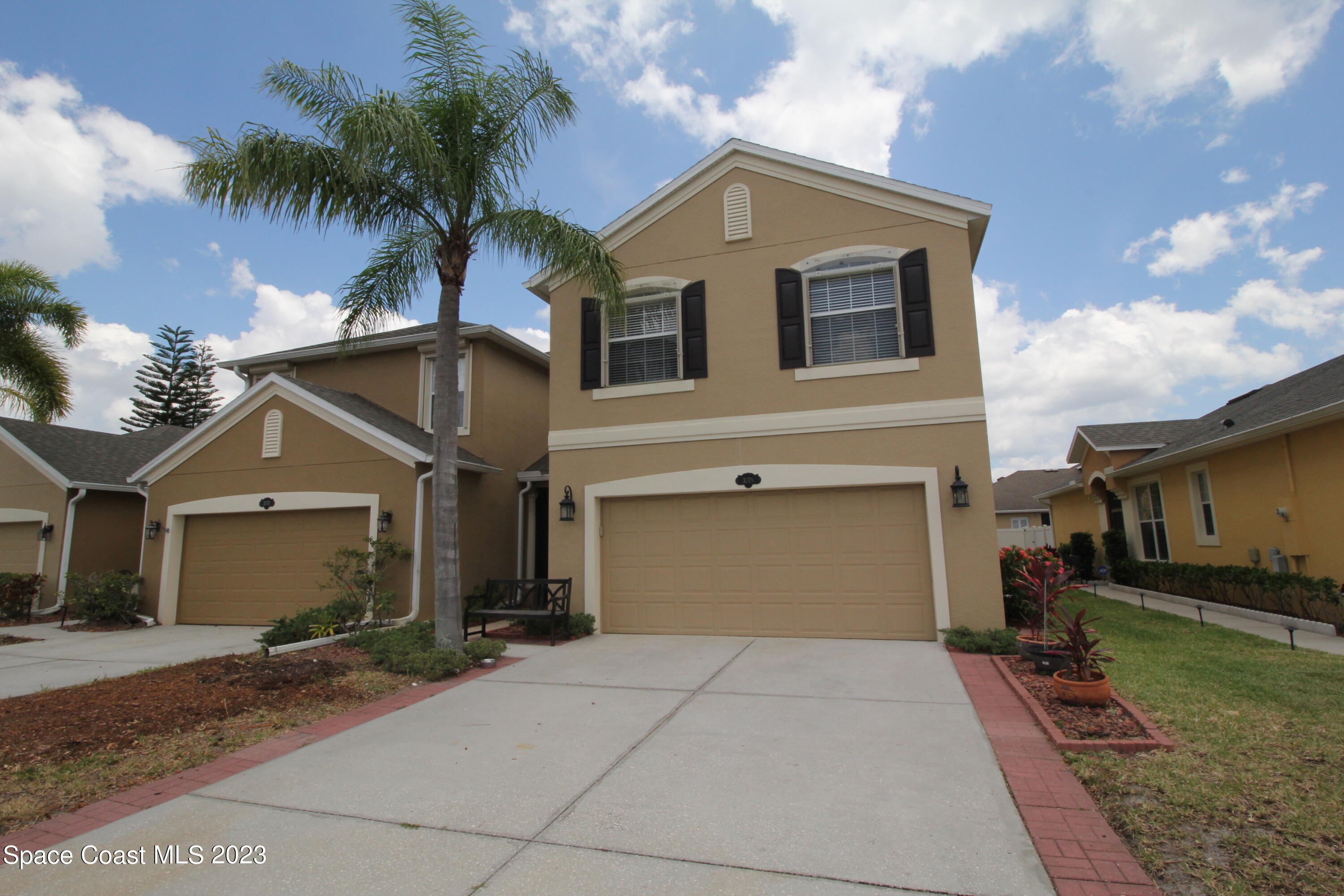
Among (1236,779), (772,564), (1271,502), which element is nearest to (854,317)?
(772,564)

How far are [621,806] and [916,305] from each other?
7.69 meters

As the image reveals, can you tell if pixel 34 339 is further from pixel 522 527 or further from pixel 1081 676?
pixel 1081 676

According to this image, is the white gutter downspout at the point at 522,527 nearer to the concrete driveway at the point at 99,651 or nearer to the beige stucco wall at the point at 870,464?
the beige stucco wall at the point at 870,464

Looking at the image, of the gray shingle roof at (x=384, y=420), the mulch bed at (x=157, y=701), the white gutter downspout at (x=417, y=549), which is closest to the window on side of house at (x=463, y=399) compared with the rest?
the gray shingle roof at (x=384, y=420)

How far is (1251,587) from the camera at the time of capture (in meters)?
11.1

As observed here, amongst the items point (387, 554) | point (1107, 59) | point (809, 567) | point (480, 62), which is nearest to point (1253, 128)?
point (1107, 59)

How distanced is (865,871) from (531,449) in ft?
42.8

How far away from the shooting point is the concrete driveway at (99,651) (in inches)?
317

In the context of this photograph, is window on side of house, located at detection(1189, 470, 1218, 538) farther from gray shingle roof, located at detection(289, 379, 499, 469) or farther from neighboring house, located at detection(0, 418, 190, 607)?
neighboring house, located at detection(0, 418, 190, 607)

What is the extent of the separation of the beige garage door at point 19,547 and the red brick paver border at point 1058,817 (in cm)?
1879

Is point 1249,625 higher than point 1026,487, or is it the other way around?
point 1026,487

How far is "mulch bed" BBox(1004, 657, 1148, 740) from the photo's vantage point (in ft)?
16.4

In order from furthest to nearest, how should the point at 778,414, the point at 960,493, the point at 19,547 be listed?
the point at 19,547
the point at 778,414
the point at 960,493

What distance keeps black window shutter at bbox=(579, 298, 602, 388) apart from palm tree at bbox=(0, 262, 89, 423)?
50.3ft
